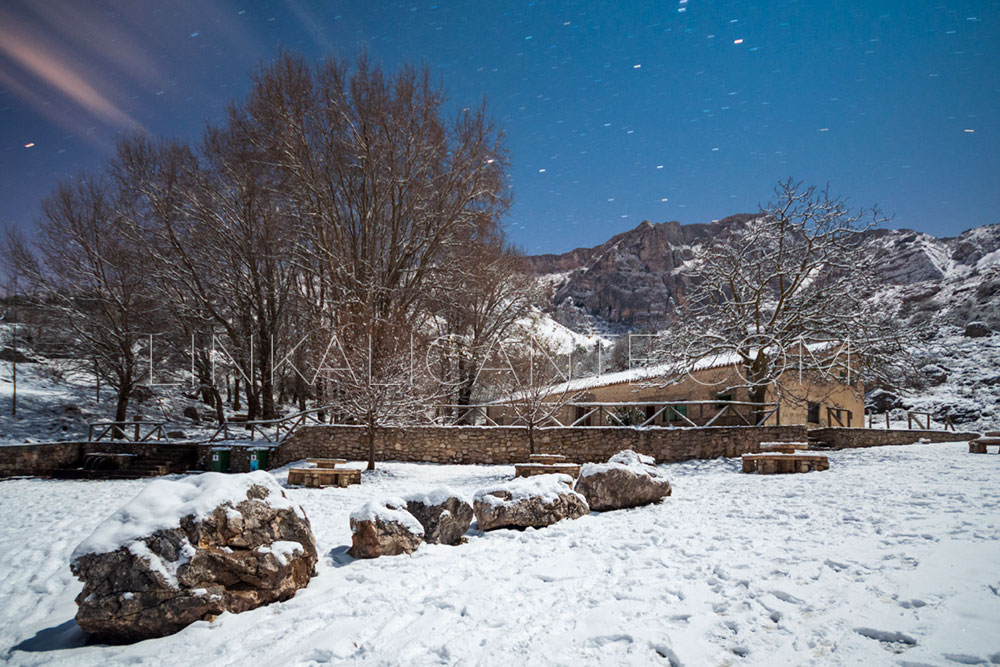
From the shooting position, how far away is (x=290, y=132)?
16.3 m

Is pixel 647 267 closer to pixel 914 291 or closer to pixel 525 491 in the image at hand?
pixel 914 291

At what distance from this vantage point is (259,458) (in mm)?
15250

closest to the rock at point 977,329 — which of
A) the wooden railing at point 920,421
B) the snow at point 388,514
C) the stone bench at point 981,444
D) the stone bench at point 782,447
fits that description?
the wooden railing at point 920,421

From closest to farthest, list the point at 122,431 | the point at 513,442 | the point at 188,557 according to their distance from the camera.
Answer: the point at 188,557, the point at 513,442, the point at 122,431

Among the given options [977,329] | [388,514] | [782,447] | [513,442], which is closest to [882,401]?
[977,329]

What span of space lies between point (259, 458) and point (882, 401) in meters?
37.8

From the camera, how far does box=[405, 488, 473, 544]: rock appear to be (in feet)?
19.3

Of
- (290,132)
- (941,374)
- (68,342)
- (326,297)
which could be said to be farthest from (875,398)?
(68,342)

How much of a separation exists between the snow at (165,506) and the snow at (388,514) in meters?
1.03

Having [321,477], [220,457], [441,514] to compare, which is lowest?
[220,457]

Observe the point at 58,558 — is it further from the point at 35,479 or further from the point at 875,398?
the point at 875,398

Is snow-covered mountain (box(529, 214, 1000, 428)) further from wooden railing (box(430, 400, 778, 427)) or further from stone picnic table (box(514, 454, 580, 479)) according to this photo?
stone picnic table (box(514, 454, 580, 479))

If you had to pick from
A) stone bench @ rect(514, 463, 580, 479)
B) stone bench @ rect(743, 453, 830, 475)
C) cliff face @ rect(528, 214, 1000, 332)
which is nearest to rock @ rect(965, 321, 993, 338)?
cliff face @ rect(528, 214, 1000, 332)

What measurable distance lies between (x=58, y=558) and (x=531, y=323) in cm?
1902
